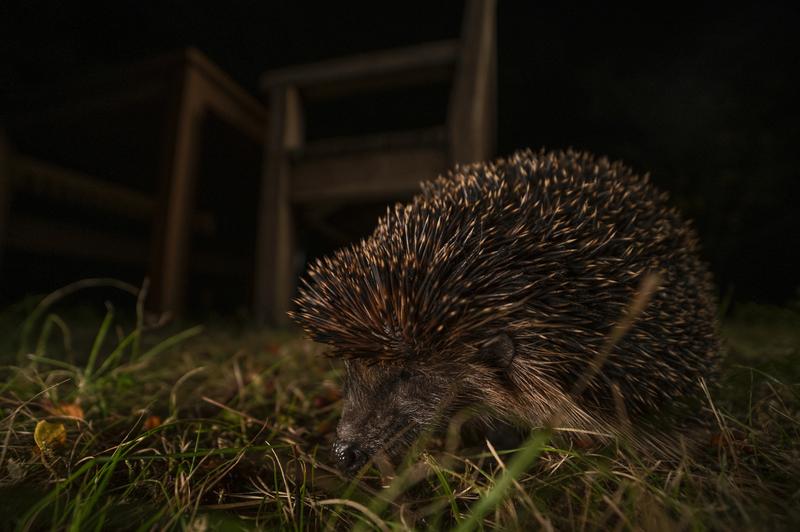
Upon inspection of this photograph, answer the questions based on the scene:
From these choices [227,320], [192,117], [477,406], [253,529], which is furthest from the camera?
[227,320]

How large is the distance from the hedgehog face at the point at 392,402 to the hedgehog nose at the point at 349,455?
1.7 inches

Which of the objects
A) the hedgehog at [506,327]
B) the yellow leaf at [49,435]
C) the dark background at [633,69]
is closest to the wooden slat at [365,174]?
the hedgehog at [506,327]

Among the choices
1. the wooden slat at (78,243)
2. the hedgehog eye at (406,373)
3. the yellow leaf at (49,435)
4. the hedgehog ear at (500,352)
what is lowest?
the yellow leaf at (49,435)

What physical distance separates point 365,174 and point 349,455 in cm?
251

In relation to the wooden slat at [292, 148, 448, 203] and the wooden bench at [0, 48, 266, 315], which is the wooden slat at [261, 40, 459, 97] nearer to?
the wooden slat at [292, 148, 448, 203]

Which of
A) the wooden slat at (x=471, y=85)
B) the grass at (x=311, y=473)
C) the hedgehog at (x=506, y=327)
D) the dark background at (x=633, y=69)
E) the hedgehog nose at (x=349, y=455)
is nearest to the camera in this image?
the grass at (x=311, y=473)

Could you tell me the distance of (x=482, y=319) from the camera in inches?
60.6

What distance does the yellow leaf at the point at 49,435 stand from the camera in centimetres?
128

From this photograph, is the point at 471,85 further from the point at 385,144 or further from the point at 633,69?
the point at 633,69

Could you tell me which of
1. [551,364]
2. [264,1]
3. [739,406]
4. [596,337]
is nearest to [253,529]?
[551,364]

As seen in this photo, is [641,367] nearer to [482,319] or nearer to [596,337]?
[596,337]

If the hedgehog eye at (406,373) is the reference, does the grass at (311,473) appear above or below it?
below

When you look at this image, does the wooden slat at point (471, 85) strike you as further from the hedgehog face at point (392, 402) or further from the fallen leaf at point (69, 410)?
the fallen leaf at point (69, 410)

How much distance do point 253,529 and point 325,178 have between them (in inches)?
116
